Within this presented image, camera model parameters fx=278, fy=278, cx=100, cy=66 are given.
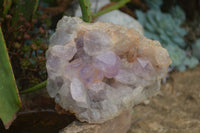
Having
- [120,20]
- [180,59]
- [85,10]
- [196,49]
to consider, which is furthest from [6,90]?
[196,49]

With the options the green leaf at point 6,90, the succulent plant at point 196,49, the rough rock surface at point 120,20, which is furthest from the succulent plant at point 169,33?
the green leaf at point 6,90

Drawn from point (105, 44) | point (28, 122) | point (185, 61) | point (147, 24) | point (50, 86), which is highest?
point (105, 44)

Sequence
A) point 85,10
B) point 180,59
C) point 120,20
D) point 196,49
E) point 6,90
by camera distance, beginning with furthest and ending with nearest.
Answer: point 196,49
point 180,59
point 120,20
point 85,10
point 6,90

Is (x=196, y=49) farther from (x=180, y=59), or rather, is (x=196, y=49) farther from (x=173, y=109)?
(x=173, y=109)

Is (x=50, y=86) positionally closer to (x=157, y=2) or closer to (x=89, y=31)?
(x=89, y=31)

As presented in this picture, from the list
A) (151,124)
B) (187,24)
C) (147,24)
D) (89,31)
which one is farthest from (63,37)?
(187,24)
